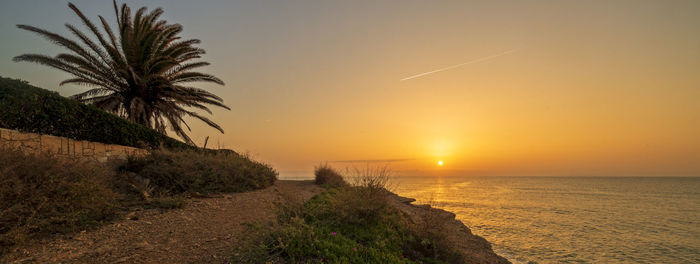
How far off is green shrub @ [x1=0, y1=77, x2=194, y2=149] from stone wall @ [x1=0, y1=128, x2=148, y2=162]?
210 mm

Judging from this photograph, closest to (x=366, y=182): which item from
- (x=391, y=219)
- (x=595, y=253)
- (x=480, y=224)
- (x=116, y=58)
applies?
(x=391, y=219)

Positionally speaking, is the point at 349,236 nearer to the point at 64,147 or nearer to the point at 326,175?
the point at 64,147

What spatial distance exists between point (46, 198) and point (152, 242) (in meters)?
2.11

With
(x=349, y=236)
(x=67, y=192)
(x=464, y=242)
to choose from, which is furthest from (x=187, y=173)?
(x=464, y=242)

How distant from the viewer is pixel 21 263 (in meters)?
3.76

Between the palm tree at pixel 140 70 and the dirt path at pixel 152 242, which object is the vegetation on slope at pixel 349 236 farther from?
the palm tree at pixel 140 70

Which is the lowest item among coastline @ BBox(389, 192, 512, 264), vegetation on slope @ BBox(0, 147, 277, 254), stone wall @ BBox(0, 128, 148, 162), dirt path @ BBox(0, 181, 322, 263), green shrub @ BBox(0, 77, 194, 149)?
coastline @ BBox(389, 192, 512, 264)

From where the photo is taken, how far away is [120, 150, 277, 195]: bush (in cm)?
875

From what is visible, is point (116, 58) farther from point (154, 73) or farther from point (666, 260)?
point (666, 260)

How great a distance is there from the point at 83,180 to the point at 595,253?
16.3 m

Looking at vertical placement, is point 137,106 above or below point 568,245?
above

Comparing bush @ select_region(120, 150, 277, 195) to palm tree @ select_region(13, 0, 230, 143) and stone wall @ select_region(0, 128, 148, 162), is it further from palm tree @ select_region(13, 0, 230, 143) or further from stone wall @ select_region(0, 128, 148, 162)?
palm tree @ select_region(13, 0, 230, 143)

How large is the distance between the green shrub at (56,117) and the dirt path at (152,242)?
4974mm

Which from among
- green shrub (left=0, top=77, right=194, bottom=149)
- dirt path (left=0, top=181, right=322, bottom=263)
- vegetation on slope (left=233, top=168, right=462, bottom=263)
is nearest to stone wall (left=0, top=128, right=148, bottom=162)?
green shrub (left=0, top=77, right=194, bottom=149)
